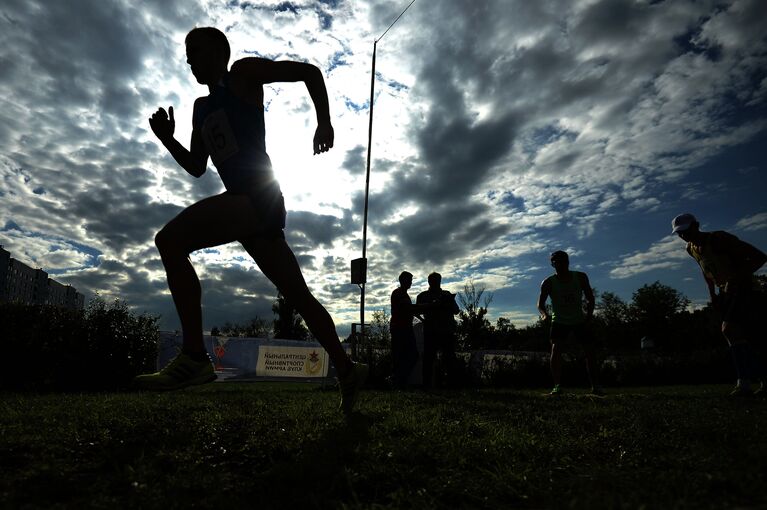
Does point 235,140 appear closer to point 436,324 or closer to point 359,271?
point 436,324

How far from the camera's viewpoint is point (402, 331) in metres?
8.61

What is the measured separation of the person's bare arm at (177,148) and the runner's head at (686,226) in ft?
17.9

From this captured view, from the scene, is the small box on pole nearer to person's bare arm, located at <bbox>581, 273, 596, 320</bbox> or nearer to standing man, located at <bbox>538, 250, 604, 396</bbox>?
standing man, located at <bbox>538, 250, 604, 396</bbox>

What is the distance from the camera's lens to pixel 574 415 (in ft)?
10.4

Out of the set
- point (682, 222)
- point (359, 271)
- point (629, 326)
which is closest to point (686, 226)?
point (682, 222)

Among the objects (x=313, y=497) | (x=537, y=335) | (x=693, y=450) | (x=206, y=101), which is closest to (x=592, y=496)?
(x=313, y=497)

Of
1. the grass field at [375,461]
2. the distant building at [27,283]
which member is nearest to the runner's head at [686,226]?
the grass field at [375,461]

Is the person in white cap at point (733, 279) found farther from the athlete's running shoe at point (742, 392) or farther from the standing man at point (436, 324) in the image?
the standing man at point (436, 324)

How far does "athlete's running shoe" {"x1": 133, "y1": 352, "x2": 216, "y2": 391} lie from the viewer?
2514mm

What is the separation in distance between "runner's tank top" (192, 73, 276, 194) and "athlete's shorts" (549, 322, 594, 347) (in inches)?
199

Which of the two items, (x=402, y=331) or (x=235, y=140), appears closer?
(x=235, y=140)

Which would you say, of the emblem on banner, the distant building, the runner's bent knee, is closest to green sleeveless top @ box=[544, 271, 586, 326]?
the runner's bent knee

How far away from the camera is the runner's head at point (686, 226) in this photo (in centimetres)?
552

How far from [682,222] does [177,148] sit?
5.68 metres
